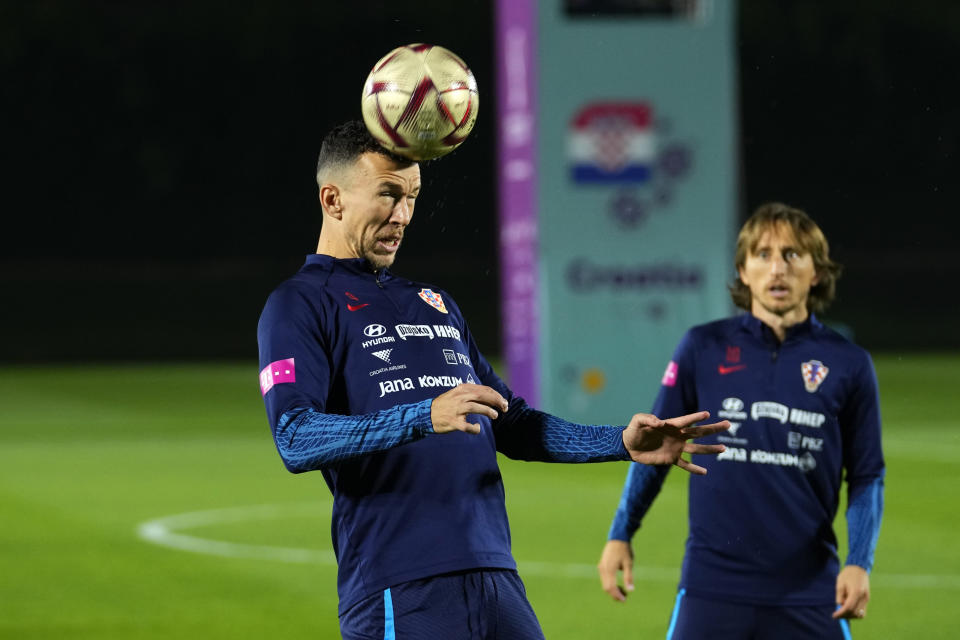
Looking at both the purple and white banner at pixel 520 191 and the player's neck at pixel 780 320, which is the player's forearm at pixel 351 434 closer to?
the player's neck at pixel 780 320

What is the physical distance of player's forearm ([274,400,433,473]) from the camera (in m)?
3.25

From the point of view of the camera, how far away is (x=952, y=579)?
9.09 meters

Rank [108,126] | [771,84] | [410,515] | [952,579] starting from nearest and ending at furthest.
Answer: [410,515]
[952,579]
[108,126]
[771,84]

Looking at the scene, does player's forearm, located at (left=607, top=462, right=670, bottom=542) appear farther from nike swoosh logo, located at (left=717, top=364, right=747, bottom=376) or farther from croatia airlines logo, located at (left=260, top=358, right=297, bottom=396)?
croatia airlines logo, located at (left=260, top=358, right=297, bottom=396)

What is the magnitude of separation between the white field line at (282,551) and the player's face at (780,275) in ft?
14.2

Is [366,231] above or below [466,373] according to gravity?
above

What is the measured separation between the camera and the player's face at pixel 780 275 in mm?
4969

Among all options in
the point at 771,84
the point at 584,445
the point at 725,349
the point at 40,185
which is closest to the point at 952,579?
the point at 725,349

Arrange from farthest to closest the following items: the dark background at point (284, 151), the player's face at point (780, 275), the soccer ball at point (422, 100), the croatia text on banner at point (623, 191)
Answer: the dark background at point (284, 151) → the croatia text on banner at point (623, 191) → the player's face at point (780, 275) → the soccer ball at point (422, 100)

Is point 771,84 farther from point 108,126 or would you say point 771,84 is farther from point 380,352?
point 380,352

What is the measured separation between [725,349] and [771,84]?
4536 cm

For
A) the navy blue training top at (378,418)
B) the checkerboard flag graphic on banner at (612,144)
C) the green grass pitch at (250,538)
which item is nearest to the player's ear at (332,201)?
the navy blue training top at (378,418)

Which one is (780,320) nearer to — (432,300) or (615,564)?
(615,564)

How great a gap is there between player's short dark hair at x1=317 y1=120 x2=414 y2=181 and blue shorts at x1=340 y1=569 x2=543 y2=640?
99 cm
